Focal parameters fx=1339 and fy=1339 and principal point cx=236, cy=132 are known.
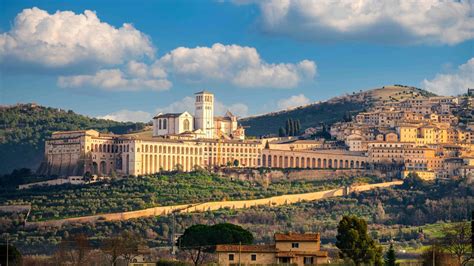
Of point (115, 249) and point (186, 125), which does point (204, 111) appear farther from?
point (115, 249)

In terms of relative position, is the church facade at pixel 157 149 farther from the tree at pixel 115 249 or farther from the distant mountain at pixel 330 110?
the tree at pixel 115 249

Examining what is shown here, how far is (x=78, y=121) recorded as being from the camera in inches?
4245

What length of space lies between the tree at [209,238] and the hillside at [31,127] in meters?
49.7

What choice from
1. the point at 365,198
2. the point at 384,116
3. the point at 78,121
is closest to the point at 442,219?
the point at 365,198

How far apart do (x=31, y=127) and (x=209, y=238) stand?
60.3 m

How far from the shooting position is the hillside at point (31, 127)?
324 ft

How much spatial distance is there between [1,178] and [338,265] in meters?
48.3

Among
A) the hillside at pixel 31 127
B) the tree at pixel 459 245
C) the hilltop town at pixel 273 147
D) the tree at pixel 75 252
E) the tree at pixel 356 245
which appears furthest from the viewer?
the hillside at pixel 31 127

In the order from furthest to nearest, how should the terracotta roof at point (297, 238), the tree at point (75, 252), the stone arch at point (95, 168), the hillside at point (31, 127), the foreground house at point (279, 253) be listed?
the hillside at point (31, 127)
the stone arch at point (95, 168)
the tree at point (75, 252)
the terracotta roof at point (297, 238)
the foreground house at point (279, 253)

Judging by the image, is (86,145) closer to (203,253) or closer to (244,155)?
(244,155)

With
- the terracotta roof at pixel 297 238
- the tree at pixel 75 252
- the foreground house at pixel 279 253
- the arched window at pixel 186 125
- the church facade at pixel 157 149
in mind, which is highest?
the arched window at pixel 186 125

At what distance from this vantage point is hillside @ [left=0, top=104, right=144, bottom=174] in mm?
98812

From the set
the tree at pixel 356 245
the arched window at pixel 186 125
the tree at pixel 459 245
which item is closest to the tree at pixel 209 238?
the tree at pixel 356 245

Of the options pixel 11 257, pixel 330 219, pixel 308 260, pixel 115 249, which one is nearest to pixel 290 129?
pixel 330 219
